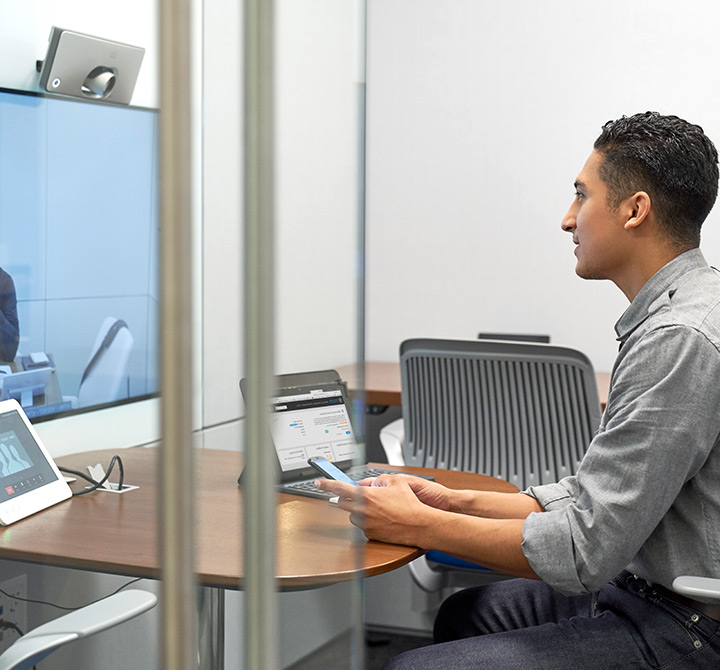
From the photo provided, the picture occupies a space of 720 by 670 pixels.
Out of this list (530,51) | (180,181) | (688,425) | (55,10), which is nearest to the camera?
(180,181)

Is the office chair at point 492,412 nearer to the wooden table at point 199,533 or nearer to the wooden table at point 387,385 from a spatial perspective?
the wooden table at point 387,385

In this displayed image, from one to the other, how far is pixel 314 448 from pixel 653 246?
0.68 m

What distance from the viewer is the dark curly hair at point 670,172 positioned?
4.17 ft

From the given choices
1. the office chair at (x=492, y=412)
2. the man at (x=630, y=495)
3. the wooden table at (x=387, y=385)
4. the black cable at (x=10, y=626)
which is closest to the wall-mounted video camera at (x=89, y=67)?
the black cable at (x=10, y=626)

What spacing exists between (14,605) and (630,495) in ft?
2.65

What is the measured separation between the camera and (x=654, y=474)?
1078 millimetres

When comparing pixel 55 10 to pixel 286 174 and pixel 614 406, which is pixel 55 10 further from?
pixel 614 406

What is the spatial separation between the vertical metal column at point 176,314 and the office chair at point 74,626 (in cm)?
3

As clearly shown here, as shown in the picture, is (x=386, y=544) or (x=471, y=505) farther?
(x=471, y=505)

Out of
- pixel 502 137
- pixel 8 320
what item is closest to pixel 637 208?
pixel 8 320

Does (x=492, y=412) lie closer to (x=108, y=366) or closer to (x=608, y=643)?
(x=608, y=643)

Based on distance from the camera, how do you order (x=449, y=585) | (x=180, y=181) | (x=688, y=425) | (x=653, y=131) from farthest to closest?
1. (x=449, y=585)
2. (x=653, y=131)
3. (x=688, y=425)
4. (x=180, y=181)

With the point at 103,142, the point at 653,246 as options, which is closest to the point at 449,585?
the point at 653,246

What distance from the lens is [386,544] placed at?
1.21 metres
